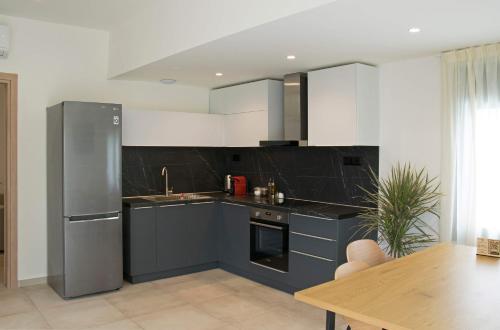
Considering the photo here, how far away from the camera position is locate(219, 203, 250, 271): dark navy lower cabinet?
201 inches

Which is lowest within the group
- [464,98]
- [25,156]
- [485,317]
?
[485,317]

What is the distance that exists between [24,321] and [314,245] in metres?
2.64

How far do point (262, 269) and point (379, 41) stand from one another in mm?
2626

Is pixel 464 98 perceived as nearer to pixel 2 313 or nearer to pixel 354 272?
pixel 354 272

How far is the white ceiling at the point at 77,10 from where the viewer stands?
425cm

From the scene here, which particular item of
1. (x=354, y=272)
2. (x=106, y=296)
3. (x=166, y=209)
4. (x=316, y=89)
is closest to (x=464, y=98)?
(x=316, y=89)

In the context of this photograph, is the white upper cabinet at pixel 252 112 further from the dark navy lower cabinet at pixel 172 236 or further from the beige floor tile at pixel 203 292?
the beige floor tile at pixel 203 292

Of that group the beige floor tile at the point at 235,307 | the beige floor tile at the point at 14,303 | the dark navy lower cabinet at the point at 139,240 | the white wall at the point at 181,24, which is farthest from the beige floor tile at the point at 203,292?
the white wall at the point at 181,24

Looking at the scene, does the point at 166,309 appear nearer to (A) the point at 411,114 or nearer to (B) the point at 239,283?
(B) the point at 239,283

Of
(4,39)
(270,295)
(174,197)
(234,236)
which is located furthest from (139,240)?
(4,39)

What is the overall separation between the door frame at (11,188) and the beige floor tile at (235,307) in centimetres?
209

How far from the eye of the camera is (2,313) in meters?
4.07

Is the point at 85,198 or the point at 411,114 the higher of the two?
the point at 411,114

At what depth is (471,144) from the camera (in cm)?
380
